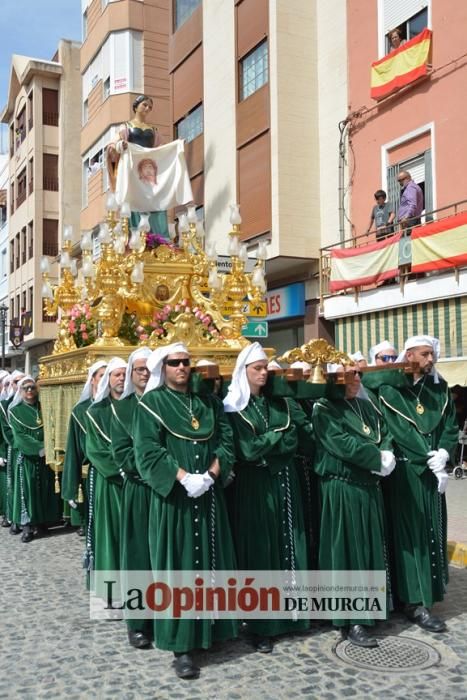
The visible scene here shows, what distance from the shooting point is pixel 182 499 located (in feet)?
14.4

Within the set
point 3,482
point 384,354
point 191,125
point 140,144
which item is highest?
point 191,125

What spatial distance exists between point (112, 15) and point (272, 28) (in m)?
9.17

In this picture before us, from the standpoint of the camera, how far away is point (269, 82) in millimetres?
14938

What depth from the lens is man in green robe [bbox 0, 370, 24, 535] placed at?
891 cm

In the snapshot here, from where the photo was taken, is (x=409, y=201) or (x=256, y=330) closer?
(x=256, y=330)

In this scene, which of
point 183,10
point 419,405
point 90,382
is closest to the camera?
point 419,405

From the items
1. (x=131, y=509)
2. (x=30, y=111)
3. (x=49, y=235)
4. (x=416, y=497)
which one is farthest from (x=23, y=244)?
(x=416, y=497)

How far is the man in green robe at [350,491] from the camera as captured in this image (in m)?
4.64

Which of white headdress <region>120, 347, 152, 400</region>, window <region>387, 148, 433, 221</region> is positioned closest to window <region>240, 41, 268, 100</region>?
window <region>387, 148, 433, 221</region>

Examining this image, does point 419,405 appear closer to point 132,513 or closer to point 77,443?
point 132,513

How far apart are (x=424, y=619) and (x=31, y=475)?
534cm

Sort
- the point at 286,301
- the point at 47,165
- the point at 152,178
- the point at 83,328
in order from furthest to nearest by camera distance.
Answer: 1. the point at 47,165
2. the point at 286,301
3. the point at 152,178
4. the point at 83,328

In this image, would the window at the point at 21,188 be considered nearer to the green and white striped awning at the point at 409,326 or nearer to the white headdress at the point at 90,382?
the green and white striped awning at the point at 409,326

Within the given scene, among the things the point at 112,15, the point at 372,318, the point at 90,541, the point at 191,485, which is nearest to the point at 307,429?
the point at 191,485
